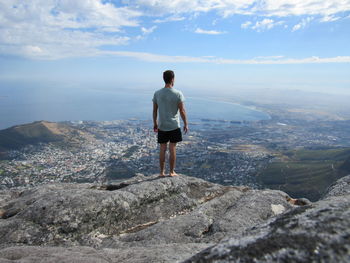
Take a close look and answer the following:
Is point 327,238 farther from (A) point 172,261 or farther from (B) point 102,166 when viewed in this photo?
(B) point 102,166

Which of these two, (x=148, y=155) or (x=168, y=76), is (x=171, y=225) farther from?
(x=148, y=155)

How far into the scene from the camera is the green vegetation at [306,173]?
59862mm

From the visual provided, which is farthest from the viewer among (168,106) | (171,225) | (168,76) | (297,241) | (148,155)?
(148,155)

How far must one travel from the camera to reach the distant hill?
321ft

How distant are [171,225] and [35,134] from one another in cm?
11781

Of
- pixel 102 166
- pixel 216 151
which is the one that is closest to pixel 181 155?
pixel 216 151

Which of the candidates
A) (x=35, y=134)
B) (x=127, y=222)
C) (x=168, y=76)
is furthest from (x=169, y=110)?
(x=35, y=134)

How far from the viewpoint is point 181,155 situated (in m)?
93.6

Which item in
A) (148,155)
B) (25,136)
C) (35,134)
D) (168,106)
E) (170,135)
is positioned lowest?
(148,155)

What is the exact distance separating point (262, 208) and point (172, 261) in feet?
16.1

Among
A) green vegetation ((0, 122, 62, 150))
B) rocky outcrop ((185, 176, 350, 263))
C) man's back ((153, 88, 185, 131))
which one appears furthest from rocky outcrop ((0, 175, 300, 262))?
green vegetation ((0, 122, 62, 150))

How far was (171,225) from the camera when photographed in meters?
7.52

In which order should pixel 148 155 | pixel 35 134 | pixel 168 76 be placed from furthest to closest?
pixel 35 134
pixel 148 155
pixel 168 76

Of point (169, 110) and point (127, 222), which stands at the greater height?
point (169, 110)
